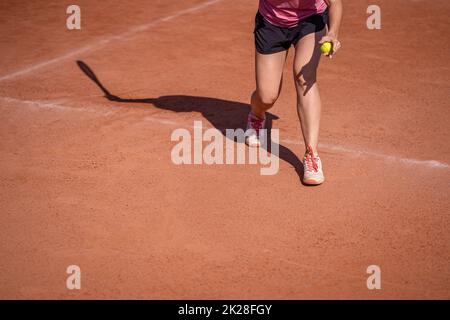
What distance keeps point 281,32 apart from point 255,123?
98cm

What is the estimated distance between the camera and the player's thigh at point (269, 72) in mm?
4555

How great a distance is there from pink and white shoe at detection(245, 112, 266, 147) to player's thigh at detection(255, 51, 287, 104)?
478 mm

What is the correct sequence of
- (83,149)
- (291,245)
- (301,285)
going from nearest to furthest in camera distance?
(301,285)
(291,245)
(83,149)

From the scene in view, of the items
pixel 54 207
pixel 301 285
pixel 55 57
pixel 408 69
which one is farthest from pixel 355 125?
pixel 55 57

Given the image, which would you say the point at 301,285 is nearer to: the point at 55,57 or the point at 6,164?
the point at 6,164

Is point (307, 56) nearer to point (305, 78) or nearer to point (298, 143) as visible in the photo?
point (305, 78)

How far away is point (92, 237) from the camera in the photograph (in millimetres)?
3941

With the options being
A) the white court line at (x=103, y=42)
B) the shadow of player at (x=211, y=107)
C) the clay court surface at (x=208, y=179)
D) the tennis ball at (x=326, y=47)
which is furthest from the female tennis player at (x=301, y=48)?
the white court line at (x=103, y=42)

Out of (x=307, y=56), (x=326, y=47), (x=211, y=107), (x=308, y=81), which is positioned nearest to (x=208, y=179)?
(x=308, y=81)

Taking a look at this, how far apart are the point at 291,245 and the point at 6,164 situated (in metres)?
2.44

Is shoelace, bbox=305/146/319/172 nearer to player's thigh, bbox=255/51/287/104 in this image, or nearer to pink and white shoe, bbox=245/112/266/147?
player's thigh, bbox=255/51/287/104

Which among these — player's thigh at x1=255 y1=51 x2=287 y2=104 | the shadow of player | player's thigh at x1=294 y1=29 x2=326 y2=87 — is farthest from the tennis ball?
the shadow of player

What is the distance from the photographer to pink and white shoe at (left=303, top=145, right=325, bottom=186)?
14.8ft

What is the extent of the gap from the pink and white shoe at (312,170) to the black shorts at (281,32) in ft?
2.57
